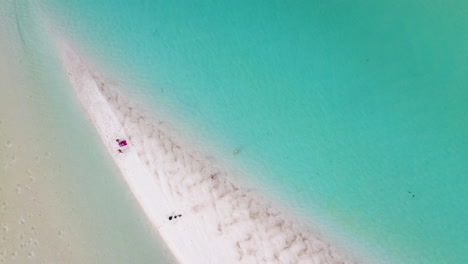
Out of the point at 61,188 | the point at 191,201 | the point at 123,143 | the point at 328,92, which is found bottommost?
the point at 61,188

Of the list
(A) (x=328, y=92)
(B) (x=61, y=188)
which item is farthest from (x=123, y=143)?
(A) (x=328, y=92)

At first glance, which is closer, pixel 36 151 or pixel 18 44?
pixel 36 151

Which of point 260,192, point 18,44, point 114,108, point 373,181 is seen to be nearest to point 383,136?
point 373,181

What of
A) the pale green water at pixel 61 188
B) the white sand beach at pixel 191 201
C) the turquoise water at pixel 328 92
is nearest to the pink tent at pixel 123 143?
the white sand beach at pixel 191 201

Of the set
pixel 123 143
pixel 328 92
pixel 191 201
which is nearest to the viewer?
pixel 191 201

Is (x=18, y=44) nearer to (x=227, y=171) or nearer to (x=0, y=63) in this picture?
(x=0, y=63)

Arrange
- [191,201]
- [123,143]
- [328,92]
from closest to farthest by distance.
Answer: [191,201] → [123,143] → [328,92]

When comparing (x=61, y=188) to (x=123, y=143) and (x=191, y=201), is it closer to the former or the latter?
(x=123, y=143)
